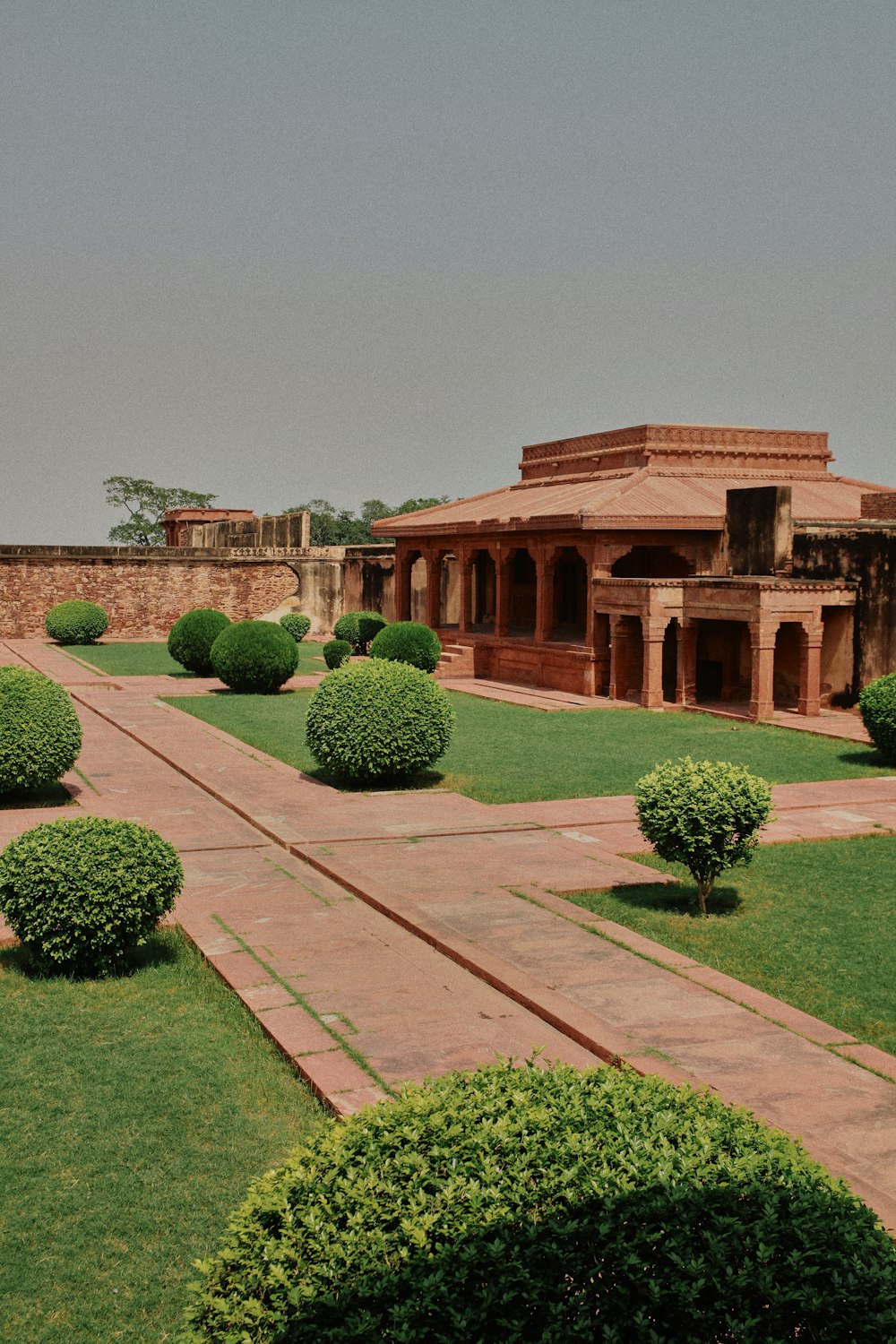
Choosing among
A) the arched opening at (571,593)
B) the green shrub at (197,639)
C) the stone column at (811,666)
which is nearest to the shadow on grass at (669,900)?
the stone column at (811,666)

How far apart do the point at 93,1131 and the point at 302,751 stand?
9.73m

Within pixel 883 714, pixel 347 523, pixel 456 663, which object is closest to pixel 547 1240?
pixel 883 714

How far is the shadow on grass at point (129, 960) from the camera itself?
667 centimetres

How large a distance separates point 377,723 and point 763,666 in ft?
23.4

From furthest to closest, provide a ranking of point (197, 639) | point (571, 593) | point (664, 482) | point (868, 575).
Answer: point (571, 593), point (197, 639), point (664, 482), point (868, 575)

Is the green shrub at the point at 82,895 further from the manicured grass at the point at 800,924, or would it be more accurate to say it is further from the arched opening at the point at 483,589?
the arched opening at the point at 483,589

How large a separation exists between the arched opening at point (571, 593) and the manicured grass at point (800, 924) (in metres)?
15.8

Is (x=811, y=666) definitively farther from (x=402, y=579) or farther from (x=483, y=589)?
(x=483, y=589)

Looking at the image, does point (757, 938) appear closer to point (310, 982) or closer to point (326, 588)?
point (310, 982)

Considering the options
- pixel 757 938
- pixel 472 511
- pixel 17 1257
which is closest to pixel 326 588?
pixel 472 511

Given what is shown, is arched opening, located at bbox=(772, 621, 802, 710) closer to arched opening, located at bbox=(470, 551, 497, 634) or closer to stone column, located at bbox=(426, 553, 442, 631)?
stone column, located at bbox=(426, 553, 442, 631)

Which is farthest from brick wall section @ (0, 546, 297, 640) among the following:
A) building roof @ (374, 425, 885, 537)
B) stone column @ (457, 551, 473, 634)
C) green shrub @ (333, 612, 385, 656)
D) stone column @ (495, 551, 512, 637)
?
stone column @ (495, 551, 512, 637)

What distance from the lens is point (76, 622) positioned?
32469 millimetres

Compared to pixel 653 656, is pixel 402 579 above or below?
above
